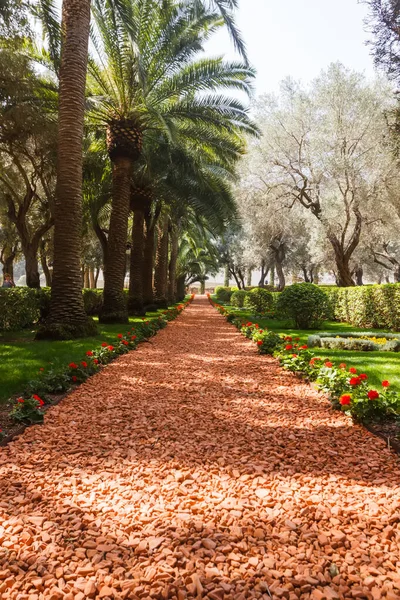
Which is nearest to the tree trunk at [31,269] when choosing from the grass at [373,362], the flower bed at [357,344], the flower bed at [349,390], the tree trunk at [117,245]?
the tree trunk at [117,245]

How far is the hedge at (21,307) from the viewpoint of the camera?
10.2 meters

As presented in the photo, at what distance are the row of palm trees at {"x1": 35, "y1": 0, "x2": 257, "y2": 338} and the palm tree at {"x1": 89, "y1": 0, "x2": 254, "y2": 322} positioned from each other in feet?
0.10

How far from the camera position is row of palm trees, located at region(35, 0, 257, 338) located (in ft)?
28.9

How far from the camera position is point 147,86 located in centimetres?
1205

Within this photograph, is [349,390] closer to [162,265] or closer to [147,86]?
[147,86]

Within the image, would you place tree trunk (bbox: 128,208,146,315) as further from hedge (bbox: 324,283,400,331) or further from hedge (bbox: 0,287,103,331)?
hedge (bbox: 324,283,400,331)

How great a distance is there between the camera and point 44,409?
423 centimetres

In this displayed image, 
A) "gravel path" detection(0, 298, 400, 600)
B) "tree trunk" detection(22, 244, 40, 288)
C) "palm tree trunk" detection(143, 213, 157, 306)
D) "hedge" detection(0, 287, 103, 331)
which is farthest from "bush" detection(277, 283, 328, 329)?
"tree trunk" detection(22, 244, 40, 288)

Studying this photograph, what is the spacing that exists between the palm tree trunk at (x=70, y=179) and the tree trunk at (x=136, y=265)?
693cm

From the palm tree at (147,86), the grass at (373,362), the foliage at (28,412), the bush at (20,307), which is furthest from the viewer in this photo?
the palm tree at (147,86)

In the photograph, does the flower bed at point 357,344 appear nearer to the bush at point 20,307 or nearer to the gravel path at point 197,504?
the gravel path at point 197,504

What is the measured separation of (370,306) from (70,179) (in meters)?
9.73

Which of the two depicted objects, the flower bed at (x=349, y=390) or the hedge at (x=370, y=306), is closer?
the flower bed at (x=349, y=390)

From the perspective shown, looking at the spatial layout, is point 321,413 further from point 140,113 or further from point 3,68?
point 3,68
